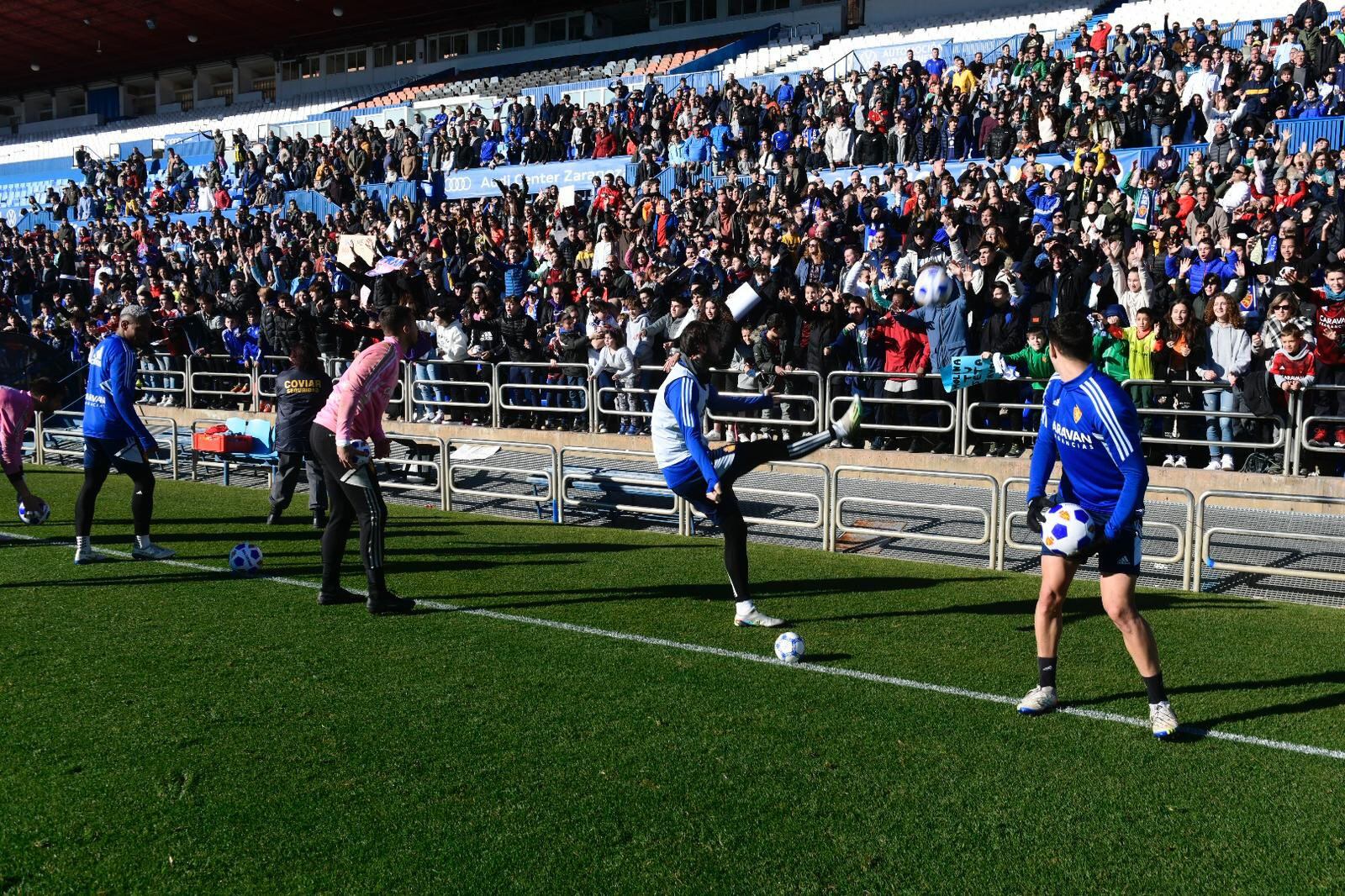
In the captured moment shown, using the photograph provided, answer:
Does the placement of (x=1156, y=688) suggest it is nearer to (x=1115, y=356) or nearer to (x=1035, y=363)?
(x=1035, y=363)

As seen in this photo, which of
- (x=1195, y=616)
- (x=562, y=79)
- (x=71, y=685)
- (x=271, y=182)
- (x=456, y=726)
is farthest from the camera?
(x=562, y=79)

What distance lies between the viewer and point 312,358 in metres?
12.2

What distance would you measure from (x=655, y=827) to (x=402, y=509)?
9.32 meters

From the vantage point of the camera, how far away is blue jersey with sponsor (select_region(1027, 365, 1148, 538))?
534 centimetres

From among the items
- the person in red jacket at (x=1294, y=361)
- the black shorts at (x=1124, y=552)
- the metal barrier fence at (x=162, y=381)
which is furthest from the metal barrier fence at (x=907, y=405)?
the metal barrier fence at (x=162, y=381)

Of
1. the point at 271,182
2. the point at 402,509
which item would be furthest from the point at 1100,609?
the point at 271,182

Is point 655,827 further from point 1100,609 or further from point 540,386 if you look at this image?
point 540,386

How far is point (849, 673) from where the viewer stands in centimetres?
655

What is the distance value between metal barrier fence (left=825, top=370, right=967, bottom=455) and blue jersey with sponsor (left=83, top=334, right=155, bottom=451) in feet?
23.0

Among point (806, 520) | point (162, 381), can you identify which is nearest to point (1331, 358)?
point (806, 520)

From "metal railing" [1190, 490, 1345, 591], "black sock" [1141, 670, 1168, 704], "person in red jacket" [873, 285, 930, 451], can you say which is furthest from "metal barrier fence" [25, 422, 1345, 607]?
"black sock" [1141, 670, 1168, 704]

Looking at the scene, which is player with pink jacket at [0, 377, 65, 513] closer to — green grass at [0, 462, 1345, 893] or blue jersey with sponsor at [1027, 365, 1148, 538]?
green grass at [0, 462, 1345, 893]

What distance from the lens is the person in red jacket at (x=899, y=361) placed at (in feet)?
43.8

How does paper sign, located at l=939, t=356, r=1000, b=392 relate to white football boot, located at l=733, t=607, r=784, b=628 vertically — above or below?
above
